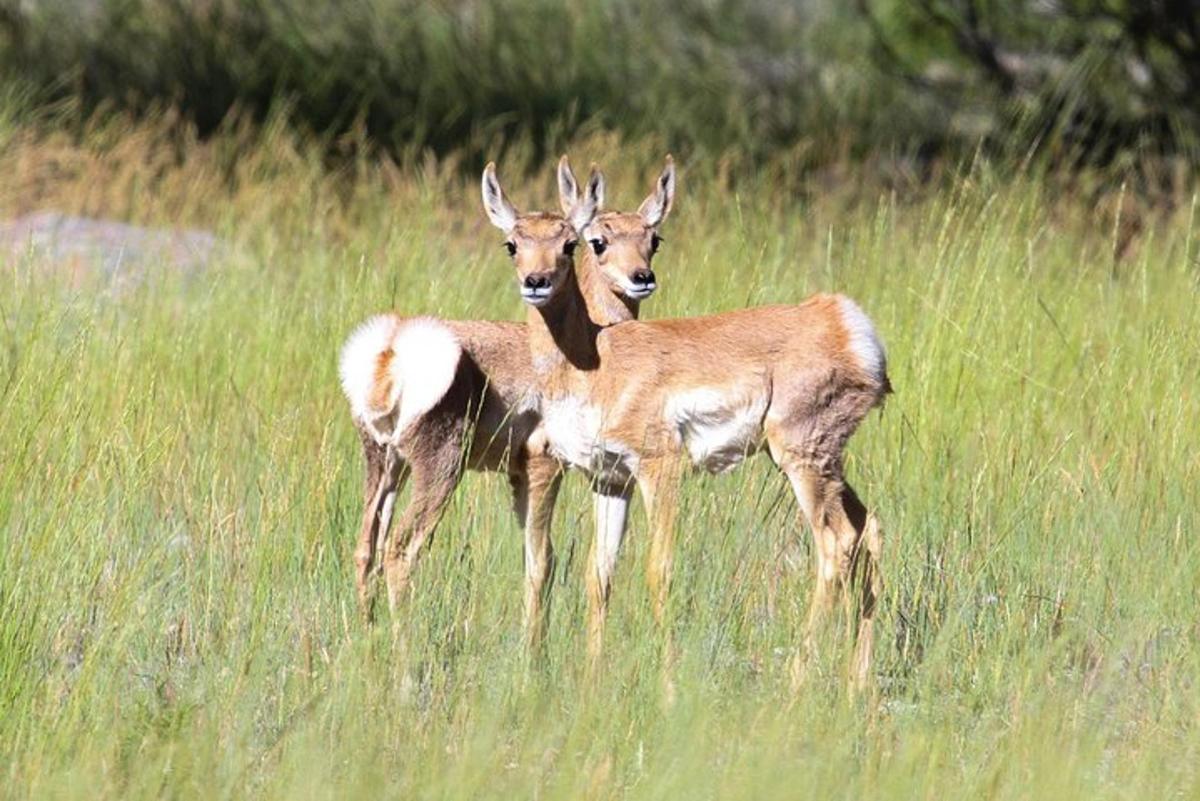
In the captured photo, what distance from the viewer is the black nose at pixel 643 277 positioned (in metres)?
6.21

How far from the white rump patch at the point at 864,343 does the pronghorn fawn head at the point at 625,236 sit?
2.47ft

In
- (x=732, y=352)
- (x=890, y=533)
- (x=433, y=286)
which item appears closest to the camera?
(x=732, y=352)

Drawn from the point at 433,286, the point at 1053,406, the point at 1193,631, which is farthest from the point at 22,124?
the point at 1193,631

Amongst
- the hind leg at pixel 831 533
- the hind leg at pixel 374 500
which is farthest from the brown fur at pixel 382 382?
the hind leg at pixel 831 533

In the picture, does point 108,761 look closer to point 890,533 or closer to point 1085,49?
point 890,533

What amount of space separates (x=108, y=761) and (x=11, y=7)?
39.6 ft

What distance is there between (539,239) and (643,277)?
44 cm

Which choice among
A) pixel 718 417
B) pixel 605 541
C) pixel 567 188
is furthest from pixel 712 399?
pixel 567 188

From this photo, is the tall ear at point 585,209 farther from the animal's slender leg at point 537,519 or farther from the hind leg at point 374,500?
the hind leg at point 374,500

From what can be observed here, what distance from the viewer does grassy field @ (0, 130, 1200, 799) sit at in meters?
4.38

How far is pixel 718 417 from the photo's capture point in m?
5.78

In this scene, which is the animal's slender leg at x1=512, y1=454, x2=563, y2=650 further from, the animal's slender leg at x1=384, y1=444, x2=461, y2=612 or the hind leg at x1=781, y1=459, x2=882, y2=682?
the hind leg at x1=781, y1=459, x2=882, y2=682

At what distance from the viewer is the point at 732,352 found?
5801 millimetres

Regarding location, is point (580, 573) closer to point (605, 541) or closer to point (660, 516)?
point (605, 541)
